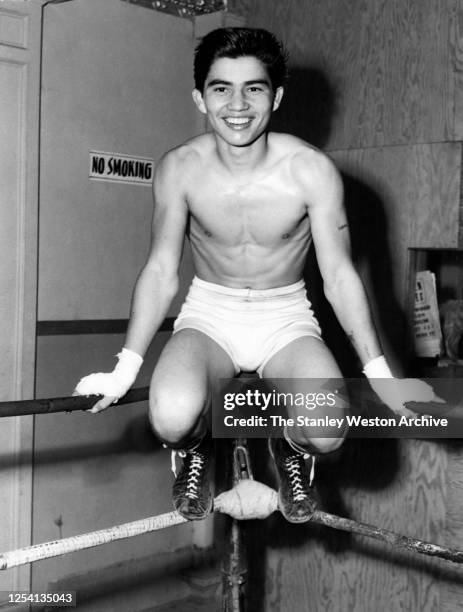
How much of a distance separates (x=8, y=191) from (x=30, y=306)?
0.40m

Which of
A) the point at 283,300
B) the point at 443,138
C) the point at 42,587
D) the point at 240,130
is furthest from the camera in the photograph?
the point at 42,587

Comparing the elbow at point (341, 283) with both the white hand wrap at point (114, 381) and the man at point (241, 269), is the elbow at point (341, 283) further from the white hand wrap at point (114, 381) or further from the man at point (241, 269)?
the white hand wrap at point (114, 381)

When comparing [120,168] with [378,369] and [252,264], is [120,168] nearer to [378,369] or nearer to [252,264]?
[252,264]

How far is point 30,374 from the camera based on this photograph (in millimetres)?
2967

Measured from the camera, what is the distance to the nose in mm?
2008

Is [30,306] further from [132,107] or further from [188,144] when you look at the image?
[188,144]

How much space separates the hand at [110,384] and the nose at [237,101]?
24.8 inches

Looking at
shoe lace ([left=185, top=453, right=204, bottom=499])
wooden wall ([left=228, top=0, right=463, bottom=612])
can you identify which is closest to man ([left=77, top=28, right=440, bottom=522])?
shoe lace ([left=185, top=453, right=204, bottom=499])

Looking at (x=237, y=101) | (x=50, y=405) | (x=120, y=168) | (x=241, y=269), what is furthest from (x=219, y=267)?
(x=120, y=168)

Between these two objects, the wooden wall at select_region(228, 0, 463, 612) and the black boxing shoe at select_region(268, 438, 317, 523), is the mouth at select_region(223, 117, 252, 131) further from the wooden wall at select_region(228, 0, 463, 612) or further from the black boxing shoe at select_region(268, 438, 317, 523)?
the wooden wall at select_region(228, 0, 463, 612)

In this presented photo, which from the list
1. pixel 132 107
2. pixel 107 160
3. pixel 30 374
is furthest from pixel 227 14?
pixel 30 374

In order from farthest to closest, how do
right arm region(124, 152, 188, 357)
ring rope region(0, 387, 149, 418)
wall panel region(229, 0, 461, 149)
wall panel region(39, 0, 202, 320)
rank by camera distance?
wall panel region(39, 0, 202, 320) < wall panel region(229, 0, 461, 149) < right arm region(124, 152, 188, 357) < ring rope region(0, 387, 149, 418)

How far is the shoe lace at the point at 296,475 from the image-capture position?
6.53 feet

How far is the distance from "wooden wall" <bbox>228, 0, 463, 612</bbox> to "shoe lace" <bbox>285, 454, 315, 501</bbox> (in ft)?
3.29
